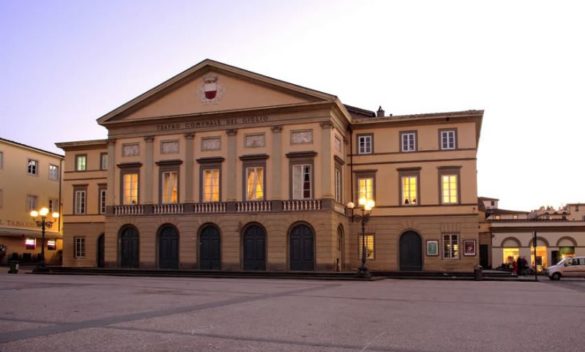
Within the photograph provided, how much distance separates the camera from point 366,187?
41.8 m

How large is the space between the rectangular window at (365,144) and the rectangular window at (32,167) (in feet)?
101

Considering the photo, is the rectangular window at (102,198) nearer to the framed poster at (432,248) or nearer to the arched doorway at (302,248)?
the arched doorway at (302,248)

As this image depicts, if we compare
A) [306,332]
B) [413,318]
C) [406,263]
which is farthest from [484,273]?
[306,332]

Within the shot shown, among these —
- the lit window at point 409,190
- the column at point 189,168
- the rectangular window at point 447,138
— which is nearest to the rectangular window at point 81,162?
the column at point 189,168

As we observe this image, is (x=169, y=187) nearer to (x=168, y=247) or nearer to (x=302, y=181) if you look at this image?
(x=168, y=247)

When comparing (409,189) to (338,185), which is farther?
(409,189)

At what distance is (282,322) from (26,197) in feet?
156

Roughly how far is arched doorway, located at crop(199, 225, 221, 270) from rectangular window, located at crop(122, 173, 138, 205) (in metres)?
5.63

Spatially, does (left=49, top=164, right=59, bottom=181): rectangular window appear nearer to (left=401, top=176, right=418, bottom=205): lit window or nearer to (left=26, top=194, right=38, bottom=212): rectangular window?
(left=26, top=194, right=38, bottom=212): rectangular window

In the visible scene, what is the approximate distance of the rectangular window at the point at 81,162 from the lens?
4891cm

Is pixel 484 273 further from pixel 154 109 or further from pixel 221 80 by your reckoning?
pixel 154 109

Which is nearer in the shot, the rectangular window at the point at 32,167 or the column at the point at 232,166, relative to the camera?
the column at the point at 232,166

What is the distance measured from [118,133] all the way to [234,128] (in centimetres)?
874

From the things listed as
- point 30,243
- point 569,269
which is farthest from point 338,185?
point 30,243
